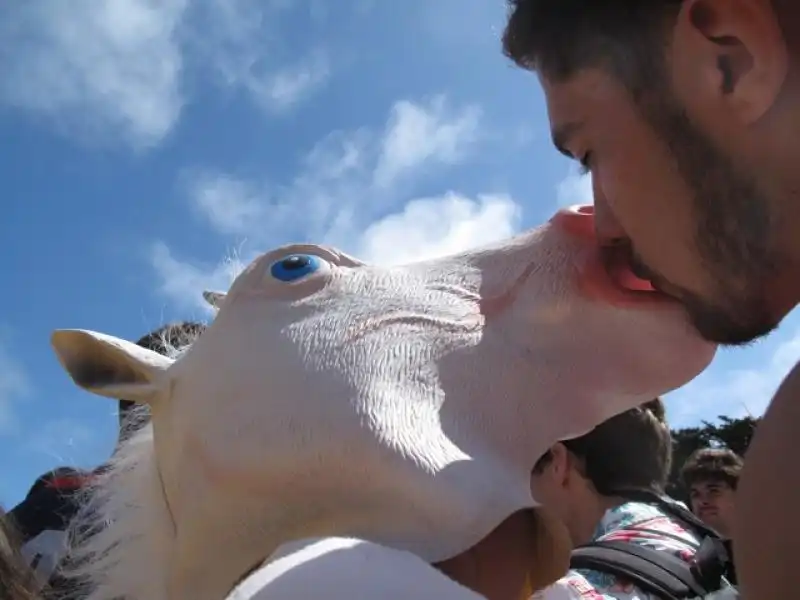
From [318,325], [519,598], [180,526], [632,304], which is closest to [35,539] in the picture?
[180,526]

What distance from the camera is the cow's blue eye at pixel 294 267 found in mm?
1410

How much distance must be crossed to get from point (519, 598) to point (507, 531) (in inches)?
4.3

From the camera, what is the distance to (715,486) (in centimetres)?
317

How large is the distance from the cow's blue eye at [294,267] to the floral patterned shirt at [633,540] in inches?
25.2

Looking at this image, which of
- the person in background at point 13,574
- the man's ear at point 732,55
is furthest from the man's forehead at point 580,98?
the person in background at point 13,574

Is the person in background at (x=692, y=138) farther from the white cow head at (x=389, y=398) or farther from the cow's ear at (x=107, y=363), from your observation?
the cow's ear at (x=107, y=363)

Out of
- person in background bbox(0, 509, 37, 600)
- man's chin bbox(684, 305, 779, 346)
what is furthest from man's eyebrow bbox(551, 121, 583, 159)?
person in background bbox(0, 509, 37, 600)

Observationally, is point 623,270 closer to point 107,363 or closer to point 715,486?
point 107,363

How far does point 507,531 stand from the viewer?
115 centimetres

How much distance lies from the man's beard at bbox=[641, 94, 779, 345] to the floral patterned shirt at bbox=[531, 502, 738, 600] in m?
0.55

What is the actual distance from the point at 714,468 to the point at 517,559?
223cm

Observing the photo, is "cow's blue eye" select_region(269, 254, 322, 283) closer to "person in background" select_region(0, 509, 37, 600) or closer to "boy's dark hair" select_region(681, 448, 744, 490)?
"person in background" select_region(0, 509, 37, 600)

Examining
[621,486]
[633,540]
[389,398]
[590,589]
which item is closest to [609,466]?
[621,486]

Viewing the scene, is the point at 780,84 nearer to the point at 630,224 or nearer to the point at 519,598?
the point at 630,224
